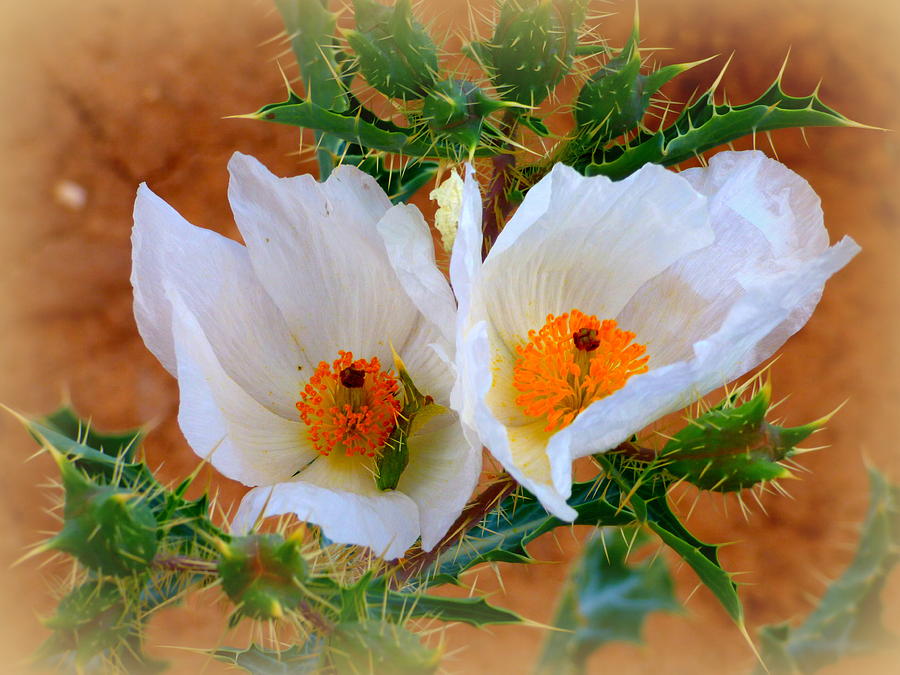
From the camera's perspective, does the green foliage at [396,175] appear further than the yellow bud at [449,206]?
Yes

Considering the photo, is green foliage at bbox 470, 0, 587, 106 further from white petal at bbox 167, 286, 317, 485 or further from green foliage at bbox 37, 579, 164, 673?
green foliage at bbox 37, 579, 164, 673

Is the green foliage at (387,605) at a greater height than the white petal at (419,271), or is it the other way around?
the white petal at (419,271)

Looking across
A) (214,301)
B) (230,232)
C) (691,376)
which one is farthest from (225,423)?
(230,232)

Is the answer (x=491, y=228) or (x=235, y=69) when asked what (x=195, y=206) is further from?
(x=491, y=228)

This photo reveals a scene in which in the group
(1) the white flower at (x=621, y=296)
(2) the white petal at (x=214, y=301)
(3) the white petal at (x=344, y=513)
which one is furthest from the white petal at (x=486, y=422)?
(2) the white petal at (x=214, y=301)

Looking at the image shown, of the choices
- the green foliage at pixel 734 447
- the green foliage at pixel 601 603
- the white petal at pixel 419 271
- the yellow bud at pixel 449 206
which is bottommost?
the green foliage at pixel 601 603

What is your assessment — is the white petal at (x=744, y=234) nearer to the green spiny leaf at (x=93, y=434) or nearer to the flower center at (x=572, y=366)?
the flower center at (x=572, y=366)

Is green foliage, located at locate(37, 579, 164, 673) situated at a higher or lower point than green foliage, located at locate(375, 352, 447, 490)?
higher

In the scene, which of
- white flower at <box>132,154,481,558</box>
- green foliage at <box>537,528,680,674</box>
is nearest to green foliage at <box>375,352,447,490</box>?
white flower at <box>132,154,481,558</box>
